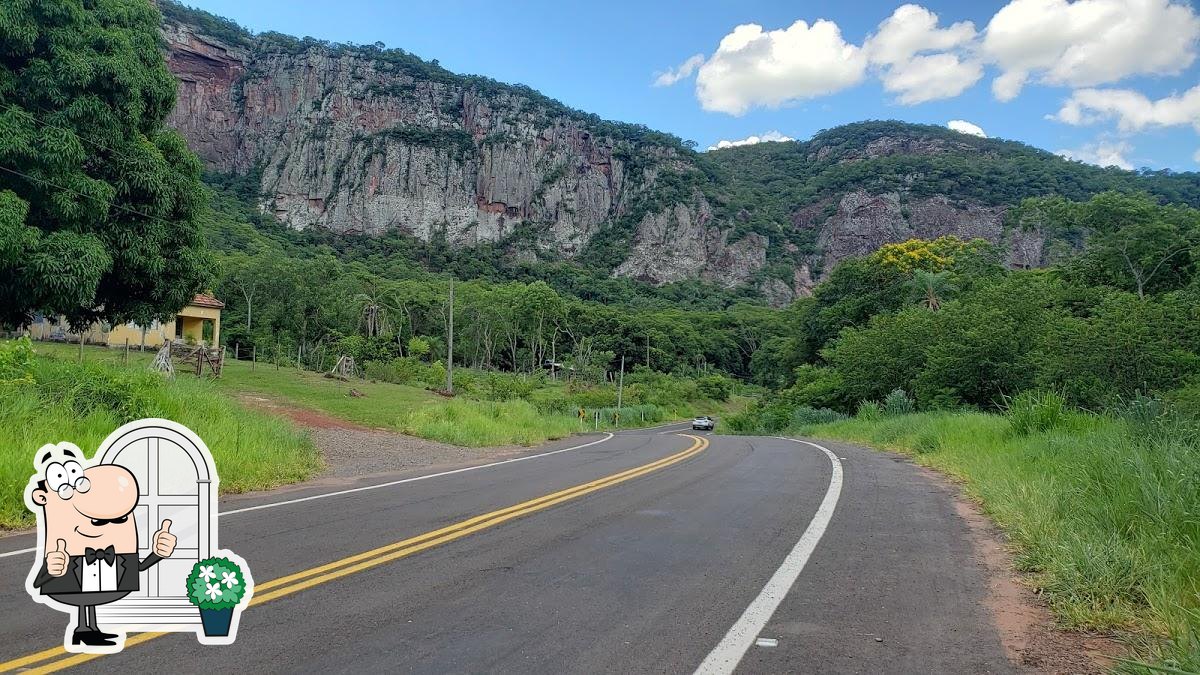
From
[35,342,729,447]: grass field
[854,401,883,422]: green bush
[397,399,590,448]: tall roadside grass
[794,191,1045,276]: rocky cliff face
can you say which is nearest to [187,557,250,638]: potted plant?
[35,342,729,447]: grass field

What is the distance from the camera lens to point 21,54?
1683cm

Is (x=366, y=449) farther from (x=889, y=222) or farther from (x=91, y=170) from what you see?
(x=889, y=222)

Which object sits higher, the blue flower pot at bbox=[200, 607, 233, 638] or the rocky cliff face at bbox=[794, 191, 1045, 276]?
the rocky cliff face at bbox=[794, 191, 1045, 276]

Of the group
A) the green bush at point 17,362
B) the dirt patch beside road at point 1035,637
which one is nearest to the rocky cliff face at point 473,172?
the green bush at point 17,362

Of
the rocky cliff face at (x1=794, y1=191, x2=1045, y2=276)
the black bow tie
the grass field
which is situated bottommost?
the grass field

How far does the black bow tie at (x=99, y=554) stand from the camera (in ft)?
13.0

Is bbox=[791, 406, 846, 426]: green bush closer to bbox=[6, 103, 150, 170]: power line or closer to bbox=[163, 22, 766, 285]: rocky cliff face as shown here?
bbox=[6, 103, 150, 170]: power line

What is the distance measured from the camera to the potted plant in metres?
Result: 4.30

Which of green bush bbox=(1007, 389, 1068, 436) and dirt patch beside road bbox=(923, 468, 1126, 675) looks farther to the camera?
green bush bbox=(1007, 389, 1068, 436)

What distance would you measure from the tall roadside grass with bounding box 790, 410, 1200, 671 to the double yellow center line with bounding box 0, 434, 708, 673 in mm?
4999

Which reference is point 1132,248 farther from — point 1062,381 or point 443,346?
point 443,346

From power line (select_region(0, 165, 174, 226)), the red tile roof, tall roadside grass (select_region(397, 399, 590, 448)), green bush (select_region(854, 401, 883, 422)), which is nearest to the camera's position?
power line (select_region(0, 165, 174, 226))

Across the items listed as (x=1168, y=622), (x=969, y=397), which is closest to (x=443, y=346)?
(x=969, y=397)

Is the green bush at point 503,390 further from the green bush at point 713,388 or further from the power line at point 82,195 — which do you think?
the green bush at point 713,388
